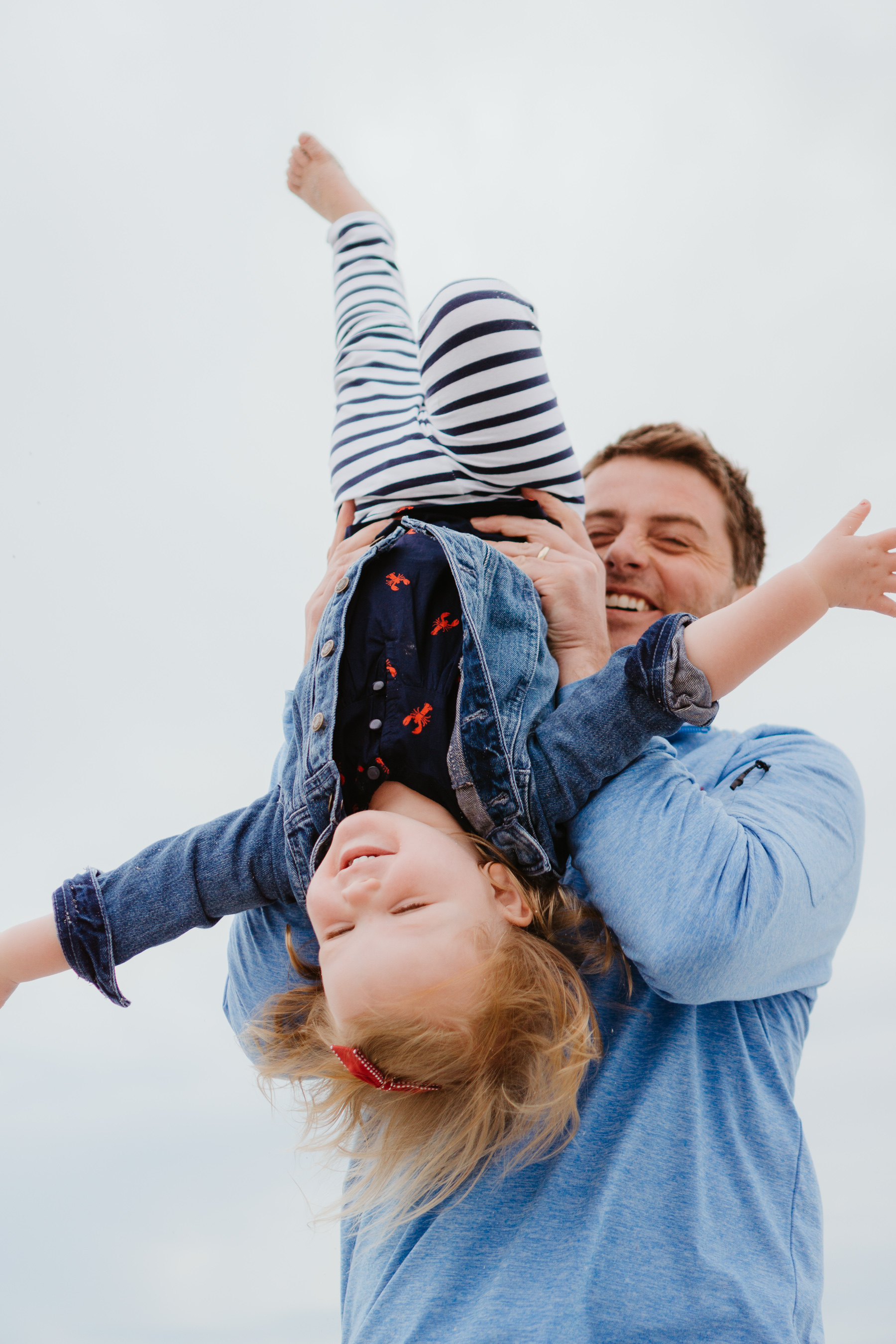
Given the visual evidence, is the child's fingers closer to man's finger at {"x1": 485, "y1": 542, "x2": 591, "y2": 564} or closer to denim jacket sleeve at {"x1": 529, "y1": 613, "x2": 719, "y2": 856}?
denim jacket sleeve at {"x1": 529, "y1": 613, "x2": 719, "y2": 856}

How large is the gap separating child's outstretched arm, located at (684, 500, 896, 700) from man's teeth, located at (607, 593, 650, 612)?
77cm

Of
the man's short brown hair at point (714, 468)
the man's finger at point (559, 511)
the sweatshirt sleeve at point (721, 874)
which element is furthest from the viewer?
the man's short brown hair at point (714, 468)

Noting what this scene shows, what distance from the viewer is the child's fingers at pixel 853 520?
1.33 meters

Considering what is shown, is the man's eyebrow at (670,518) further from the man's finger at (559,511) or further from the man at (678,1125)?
the man at (678,1125)

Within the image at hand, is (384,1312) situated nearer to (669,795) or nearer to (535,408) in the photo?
(669,795)

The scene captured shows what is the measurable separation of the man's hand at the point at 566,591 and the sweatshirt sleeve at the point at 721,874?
24 cm

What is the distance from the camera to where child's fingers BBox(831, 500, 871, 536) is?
133cm

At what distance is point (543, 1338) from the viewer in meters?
1.12

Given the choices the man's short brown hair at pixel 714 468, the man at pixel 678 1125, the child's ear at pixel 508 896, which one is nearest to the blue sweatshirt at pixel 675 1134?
the man at pixel 678 1125

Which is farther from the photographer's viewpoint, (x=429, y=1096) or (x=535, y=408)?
(x=535, y=408)

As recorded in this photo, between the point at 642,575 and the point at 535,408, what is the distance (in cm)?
57

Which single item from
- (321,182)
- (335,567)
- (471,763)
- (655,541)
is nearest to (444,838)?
(471,763)

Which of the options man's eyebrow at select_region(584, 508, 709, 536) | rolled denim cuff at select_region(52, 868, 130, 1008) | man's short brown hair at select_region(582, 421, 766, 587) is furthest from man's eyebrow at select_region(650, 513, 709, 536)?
rolled denim cuff at select_region(52, 868, 130, 1008)

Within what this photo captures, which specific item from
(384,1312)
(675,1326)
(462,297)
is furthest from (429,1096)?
(462,297)
